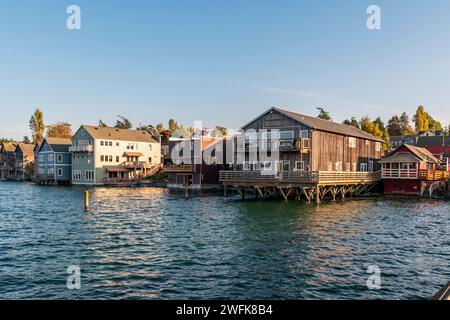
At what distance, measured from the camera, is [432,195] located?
1784 inches

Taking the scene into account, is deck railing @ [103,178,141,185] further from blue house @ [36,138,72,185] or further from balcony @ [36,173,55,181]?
balcony @ [36,173,55,181]

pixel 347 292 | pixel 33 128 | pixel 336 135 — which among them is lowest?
pixel 347 292

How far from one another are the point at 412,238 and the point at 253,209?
1515 cm

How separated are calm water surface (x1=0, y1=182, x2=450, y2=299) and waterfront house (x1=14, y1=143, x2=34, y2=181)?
82.2m

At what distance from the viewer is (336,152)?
47.1m

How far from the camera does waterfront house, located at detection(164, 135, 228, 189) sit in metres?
63.4

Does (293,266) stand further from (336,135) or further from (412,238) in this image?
(336,135)

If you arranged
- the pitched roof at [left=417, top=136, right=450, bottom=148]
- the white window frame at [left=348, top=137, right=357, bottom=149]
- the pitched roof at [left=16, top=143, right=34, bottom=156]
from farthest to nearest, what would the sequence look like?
the pitched roof at [left=16, top=143, right=34, bottom=156] < the pitched roof at [left=417, top=136, right=450, bottom=148] < the white window frame at [left=348, top=137, right=357, bottom=149]

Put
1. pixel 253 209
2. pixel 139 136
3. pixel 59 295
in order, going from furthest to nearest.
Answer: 1. pixel 139 136
2. pixel 253 209
3. pixel 59 295

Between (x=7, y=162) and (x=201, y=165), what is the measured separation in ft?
258

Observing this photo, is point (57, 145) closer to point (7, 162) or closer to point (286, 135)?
point (7, 162)

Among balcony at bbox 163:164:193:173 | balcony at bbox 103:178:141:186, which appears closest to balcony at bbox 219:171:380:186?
balcony at bbox 163:164:193:173
